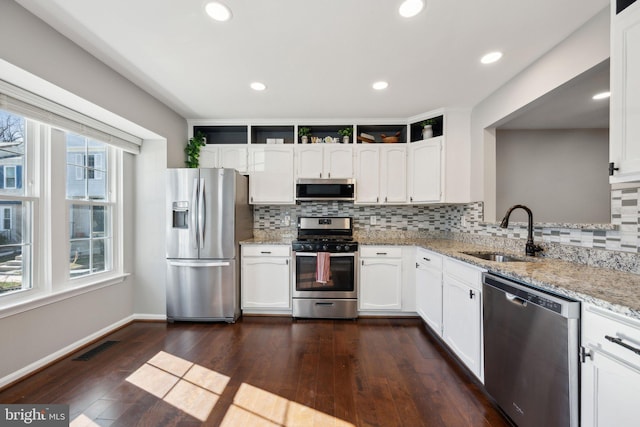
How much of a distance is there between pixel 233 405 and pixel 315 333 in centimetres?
111

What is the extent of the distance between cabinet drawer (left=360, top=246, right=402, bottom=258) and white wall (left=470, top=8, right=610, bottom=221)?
1.01 m

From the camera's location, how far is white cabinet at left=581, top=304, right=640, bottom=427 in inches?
34.8

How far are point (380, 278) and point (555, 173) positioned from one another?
254 centimetres

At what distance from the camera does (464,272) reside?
1.93m

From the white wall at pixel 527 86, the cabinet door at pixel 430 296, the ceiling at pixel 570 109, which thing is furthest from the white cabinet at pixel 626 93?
the cabinet door at pixel 430 296

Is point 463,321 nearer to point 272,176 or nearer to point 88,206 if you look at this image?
point 272,176

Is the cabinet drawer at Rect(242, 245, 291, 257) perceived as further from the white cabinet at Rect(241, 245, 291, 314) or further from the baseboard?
the baseboard

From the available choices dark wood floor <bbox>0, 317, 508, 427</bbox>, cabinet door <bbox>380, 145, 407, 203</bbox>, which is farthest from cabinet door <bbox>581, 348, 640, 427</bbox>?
cabinet door <bbox>380, 145, 407, 203</bbox>

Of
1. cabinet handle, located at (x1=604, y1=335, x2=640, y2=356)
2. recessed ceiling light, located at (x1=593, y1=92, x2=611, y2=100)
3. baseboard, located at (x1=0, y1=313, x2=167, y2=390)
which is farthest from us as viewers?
recessed ceiling light, located at (x1=593, y1=92, x2=611, y2=100)

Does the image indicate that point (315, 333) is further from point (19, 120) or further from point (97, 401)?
point (19, 120)

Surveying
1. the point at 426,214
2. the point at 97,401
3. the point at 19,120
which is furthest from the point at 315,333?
the point at 19,120

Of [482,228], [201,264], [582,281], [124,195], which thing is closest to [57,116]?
[124,195]

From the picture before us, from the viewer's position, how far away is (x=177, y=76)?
7.36ft

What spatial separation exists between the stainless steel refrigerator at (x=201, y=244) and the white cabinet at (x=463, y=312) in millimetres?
2154
